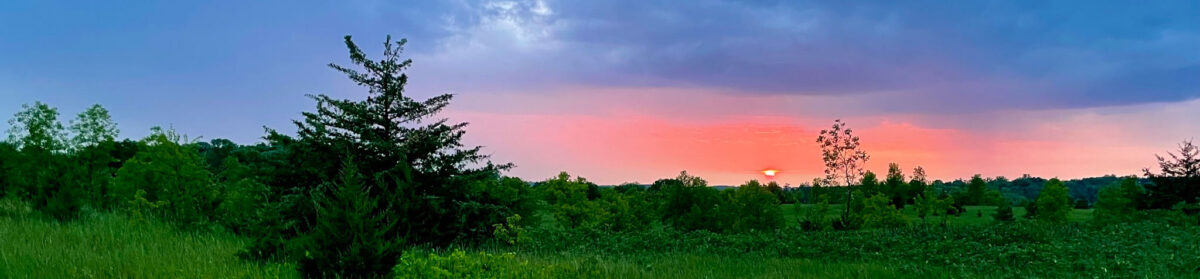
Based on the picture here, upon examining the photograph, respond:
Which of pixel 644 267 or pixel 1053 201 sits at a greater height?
pixel 1053 201

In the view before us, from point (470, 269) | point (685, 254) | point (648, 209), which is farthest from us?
point (648, 209)

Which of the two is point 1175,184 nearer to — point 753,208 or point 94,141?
point 753,208

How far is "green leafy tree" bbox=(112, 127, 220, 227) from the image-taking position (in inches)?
770

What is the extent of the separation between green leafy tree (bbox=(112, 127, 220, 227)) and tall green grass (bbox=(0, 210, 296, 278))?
132 inches

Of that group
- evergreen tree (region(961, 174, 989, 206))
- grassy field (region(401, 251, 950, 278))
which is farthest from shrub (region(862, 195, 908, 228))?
evergreen tree (region(961, 174, 989, 206))

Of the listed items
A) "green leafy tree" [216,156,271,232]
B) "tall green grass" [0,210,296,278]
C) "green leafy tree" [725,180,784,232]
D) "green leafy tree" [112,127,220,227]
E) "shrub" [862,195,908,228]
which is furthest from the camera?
"green leafy tree" [725,180,784,232]

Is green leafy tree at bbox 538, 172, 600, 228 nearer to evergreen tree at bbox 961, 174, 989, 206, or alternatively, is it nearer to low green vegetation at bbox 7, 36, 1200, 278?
low green vegetation at bbox 7, 36, 1200, 278

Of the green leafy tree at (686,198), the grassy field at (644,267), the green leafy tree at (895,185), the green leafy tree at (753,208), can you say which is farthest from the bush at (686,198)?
the grassy field at (644,267)

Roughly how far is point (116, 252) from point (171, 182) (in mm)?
9900

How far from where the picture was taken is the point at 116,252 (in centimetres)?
1105

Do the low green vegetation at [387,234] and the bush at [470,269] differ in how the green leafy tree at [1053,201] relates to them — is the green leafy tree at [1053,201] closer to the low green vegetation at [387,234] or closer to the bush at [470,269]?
the low green vegetation at [387,234]

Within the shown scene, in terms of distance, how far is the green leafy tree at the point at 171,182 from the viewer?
19.6m

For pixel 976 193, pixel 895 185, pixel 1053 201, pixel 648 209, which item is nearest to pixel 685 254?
pixel 648 209

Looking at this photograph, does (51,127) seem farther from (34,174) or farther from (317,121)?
(317,121)
